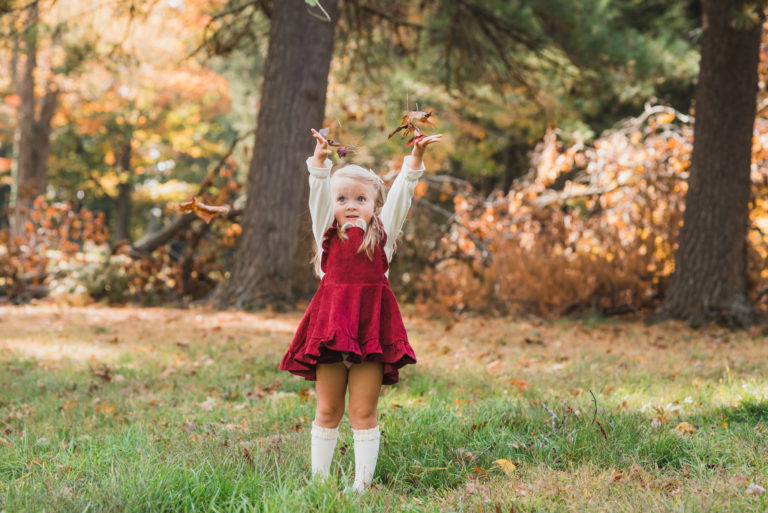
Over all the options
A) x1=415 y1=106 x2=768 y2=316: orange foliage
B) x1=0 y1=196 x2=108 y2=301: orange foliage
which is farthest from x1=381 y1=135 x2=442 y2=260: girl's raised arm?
x1=0 y1=196 x2=108 y2=301: orange foliage

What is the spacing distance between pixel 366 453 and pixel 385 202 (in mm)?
990

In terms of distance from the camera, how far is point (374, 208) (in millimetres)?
2666

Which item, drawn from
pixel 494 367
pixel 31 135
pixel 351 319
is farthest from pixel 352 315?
pixel 31 135

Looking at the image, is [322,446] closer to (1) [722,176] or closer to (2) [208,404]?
(2) [208,404]

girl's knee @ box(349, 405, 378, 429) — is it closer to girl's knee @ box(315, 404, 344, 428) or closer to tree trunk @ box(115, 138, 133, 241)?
girl's knee @ box(315, 404, 344, 428)

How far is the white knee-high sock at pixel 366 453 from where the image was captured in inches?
95.7

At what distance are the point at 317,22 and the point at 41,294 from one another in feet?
19.4

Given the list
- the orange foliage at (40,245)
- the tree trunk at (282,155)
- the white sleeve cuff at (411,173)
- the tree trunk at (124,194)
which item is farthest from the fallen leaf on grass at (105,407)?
the tree trunk at (124,194)

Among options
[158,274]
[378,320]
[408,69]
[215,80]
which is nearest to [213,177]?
[158,274]

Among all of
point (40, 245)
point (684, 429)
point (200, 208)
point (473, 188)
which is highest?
point (473, 188)

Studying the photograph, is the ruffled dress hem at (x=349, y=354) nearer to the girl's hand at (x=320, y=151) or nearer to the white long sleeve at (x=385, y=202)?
the white long sleeve at (x=385, y=202)

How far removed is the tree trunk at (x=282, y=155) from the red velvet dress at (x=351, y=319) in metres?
5.25

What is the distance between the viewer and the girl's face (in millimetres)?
2582

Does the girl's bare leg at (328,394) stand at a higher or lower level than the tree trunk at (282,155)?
lower
